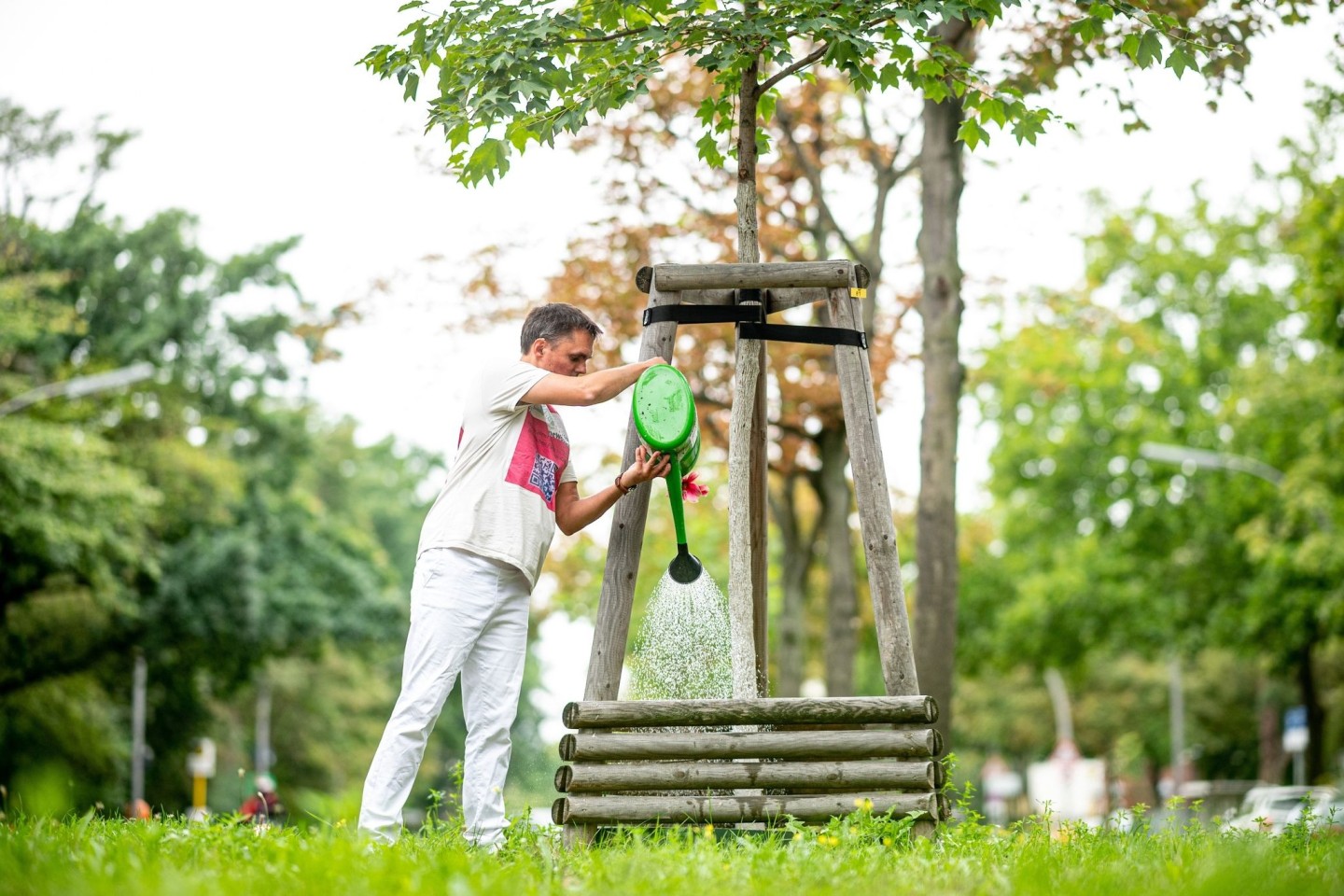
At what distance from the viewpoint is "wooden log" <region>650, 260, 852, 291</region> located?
6.32 meters

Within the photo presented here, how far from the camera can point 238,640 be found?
2806cm

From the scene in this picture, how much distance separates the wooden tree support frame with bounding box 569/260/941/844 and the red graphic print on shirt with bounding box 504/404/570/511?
0.37m

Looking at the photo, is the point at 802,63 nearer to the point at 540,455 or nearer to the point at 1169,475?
the point at 540,455

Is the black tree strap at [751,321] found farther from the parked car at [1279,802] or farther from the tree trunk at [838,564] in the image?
the tree trunk at [838,564]

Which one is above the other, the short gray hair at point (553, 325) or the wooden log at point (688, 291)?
the wooden log at point (688, 291)

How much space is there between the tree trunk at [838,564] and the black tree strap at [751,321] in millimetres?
9983

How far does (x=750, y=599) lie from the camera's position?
640cm

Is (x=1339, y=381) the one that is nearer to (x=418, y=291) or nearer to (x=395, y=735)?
(x=418, y=291)

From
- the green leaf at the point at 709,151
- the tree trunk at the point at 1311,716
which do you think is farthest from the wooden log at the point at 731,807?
the tree trunk at the point at 1311,716

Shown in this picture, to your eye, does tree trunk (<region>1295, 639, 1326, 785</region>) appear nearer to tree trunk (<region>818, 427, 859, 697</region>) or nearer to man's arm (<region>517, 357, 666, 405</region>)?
tree trunk (<region>818, 427, 859, 697</region>)

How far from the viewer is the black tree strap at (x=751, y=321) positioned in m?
6.33

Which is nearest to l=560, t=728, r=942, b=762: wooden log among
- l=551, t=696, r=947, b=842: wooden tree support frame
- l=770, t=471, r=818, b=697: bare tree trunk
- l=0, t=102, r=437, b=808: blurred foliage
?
l=551, t=696, r=947, b=842: wooden tree support frame

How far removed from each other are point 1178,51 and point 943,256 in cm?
599

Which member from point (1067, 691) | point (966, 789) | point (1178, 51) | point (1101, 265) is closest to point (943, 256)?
point (1178, 51)
